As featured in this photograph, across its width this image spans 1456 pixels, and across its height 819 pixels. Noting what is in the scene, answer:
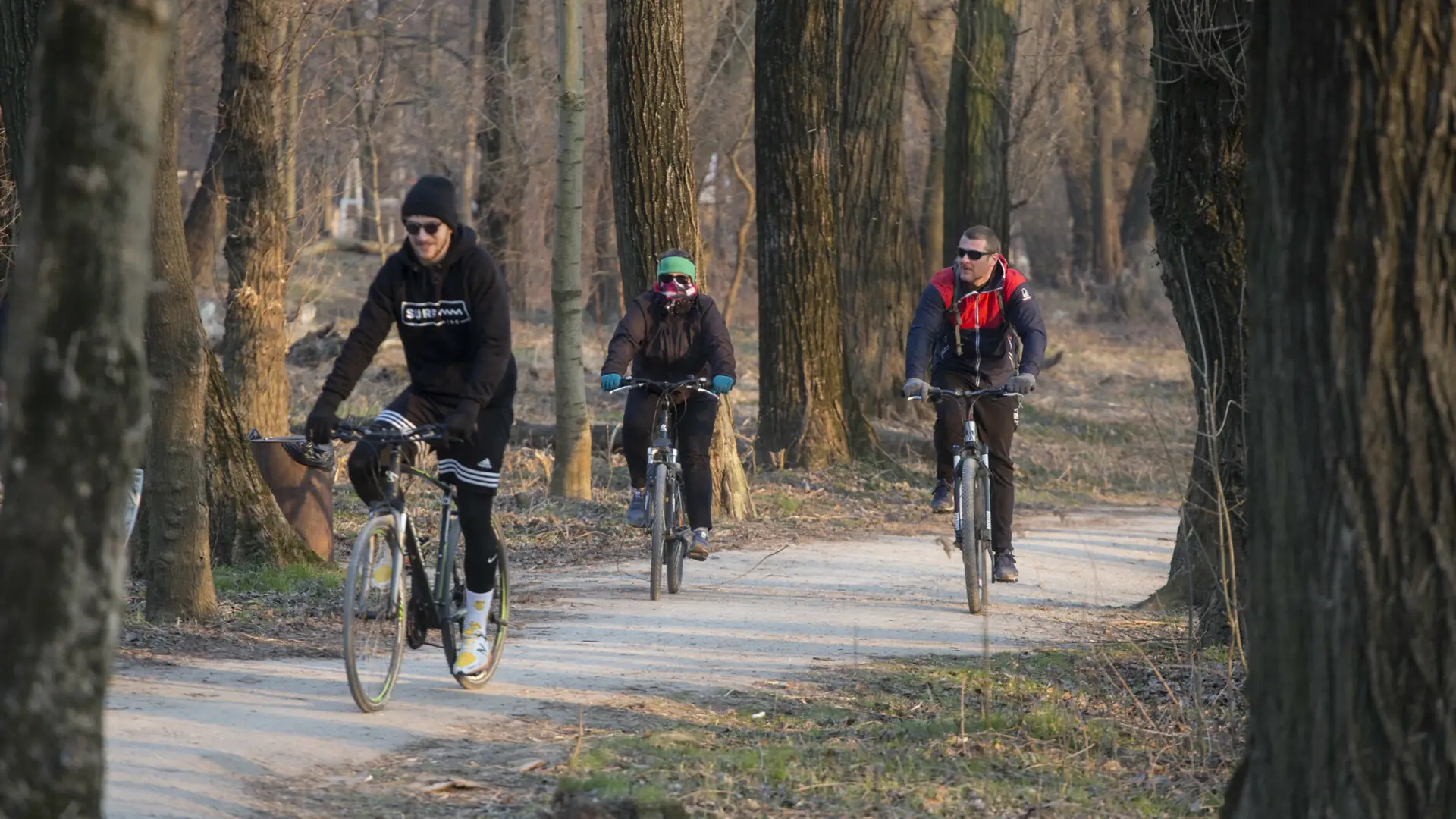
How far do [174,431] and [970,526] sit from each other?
161 inches

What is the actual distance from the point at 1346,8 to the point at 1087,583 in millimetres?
7670

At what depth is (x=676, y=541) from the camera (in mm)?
9930

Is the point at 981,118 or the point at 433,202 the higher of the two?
the point at 981,118

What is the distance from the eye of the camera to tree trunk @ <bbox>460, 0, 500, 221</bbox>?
28625mm

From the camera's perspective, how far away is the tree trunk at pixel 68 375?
3279mm

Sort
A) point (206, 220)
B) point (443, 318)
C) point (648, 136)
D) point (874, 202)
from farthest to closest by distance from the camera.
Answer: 1. point (874, 202)
2. point (206, 220)
3. point (648, 136)
4. point (443, 318)

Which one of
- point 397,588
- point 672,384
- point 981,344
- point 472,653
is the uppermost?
point 981,344

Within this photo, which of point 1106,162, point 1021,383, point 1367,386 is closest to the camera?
Result: point 1367,386

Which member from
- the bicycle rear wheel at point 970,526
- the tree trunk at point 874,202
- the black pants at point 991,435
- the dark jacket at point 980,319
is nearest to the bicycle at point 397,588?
the bicycle rear wheel at point 970,526

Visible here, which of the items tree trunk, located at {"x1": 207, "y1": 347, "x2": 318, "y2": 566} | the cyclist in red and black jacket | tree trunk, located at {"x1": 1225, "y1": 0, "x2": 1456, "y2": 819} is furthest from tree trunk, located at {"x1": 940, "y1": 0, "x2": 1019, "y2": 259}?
tree trunk, located at {"x1": 1225, "y1": 0, "x2": 1456, "y2": 819}

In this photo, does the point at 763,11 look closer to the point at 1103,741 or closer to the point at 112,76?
the point at 1103,741

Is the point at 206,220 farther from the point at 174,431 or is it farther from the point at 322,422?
the point at 322,422

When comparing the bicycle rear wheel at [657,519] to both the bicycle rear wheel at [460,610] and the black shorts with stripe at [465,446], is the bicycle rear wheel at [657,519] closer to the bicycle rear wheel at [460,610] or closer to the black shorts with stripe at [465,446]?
the bicycle rear wheel at [460,610]

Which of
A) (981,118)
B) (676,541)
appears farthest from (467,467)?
(981,118)
